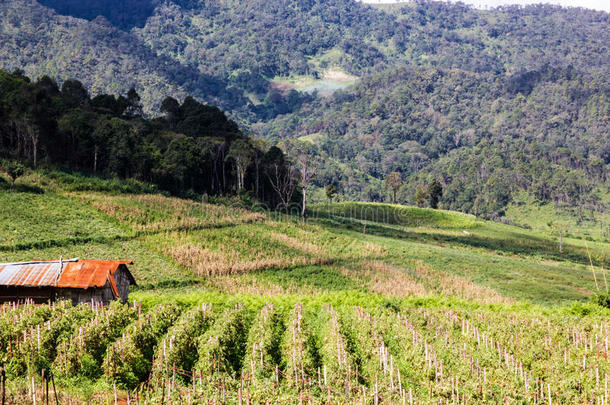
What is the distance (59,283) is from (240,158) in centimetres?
4026

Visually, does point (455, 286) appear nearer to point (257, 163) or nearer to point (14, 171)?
point (14, 171)

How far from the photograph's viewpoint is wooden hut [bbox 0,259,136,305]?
1995 cm

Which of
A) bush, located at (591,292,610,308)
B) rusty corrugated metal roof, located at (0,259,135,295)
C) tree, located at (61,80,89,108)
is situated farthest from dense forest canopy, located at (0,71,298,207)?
bush, located at (591,292,610,308)

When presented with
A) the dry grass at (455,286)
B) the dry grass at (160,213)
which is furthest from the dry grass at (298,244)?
the dry grass at (455,286)

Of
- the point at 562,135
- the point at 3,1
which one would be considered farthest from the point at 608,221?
the point at 3,1

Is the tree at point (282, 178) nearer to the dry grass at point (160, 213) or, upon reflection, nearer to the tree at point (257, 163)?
the tree at point (257, 163)

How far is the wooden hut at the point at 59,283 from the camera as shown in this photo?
65.5 ft

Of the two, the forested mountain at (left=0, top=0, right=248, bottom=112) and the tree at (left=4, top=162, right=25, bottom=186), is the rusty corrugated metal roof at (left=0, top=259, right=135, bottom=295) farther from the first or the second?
the forested mountain at (left=0, top=0, right=248, bottom=112)

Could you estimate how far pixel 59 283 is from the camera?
19.9 m

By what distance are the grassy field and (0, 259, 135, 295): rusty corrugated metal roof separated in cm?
205

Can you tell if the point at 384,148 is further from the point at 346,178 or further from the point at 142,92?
the point at 142,92

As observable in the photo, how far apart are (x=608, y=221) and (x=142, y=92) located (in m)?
136

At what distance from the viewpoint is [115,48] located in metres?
196

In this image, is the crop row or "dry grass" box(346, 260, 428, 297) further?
"dry grass" box(346, 260, 428, 297)
